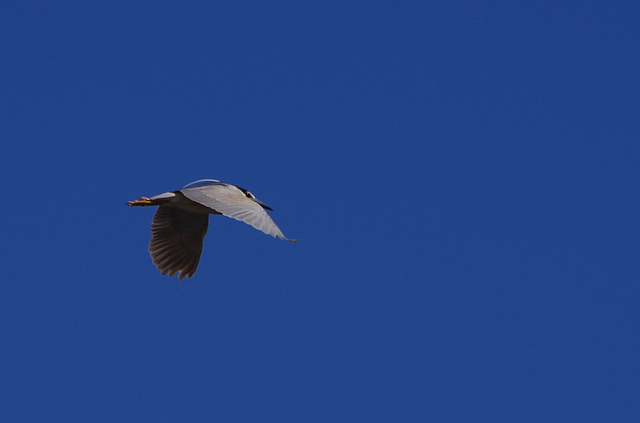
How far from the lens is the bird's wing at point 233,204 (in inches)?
527

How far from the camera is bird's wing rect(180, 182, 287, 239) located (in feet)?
44.0

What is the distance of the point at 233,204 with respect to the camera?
14.8 meters

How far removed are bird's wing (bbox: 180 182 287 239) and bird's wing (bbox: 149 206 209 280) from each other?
2334 millimetres

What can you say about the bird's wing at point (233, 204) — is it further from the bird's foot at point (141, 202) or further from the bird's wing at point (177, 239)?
the bird's wing at point (177, 239)

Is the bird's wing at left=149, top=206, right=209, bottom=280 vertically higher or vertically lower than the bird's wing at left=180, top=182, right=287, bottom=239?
higher

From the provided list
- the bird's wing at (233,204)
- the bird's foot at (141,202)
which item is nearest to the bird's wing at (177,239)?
the bird's foot at (141,202)

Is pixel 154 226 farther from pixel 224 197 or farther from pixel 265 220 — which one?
pixel 265 220

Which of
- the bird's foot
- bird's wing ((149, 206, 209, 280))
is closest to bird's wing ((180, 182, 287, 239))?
the bird's foot

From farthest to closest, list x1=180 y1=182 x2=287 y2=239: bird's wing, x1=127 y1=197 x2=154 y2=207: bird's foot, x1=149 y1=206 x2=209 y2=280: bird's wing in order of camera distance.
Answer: x1=149 y1=206 x2=209 y2=280: bird's wing, x1=127 y1=197 x2=154 y2=207: bird's foot, x1=180 y1=182 x2=287 y2=239: bird's wing

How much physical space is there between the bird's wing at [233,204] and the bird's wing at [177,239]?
7.66 feet

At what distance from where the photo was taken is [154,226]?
19062 mm

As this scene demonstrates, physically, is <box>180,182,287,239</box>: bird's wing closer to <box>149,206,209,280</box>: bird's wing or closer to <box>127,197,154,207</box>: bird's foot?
<box>127,197,154,207</box>: bird's foot

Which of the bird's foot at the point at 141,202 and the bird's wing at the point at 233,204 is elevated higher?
the bird's foot at the point at 141,202

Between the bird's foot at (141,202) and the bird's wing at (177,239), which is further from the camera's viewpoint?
the bird's wing at (177,239)
